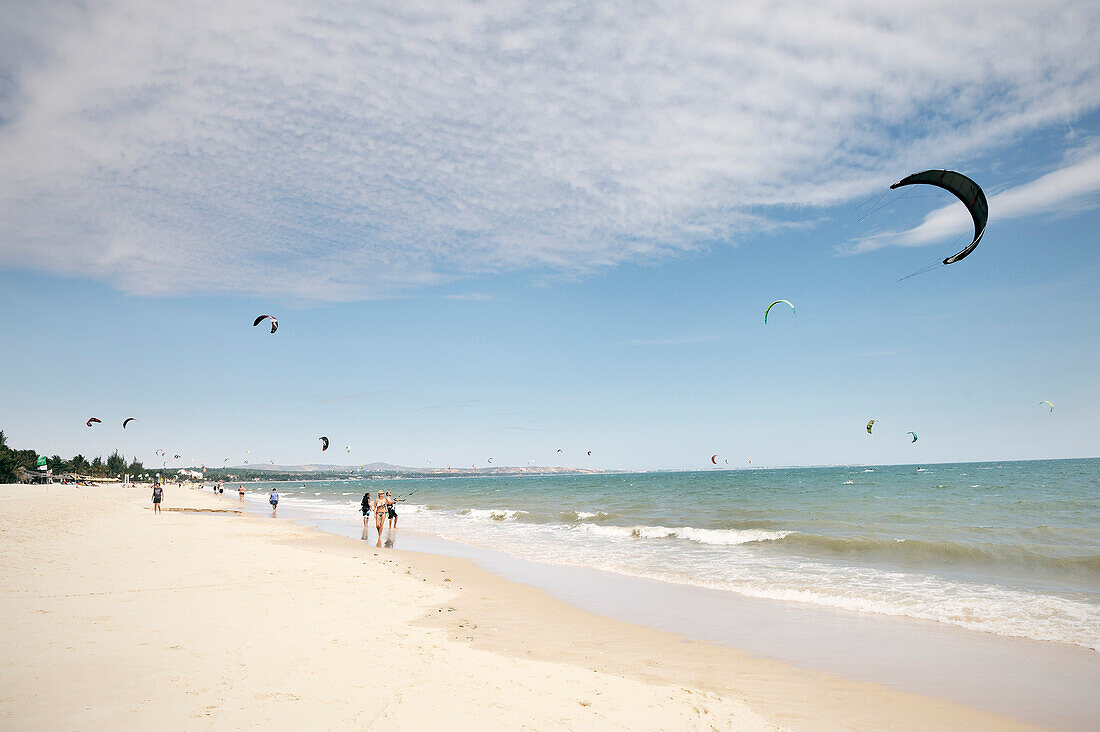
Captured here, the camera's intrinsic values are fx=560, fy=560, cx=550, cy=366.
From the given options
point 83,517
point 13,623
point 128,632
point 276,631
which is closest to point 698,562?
point 276,631

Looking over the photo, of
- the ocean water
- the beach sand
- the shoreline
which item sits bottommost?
the ocean water

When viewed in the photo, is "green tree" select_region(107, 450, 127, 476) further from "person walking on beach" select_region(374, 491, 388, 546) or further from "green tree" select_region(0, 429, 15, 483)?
"person walking on beach" select_region(374, 491, 388, 546)

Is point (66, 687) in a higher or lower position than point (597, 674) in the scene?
higher

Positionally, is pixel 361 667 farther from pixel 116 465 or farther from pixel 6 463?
pixel 116 465

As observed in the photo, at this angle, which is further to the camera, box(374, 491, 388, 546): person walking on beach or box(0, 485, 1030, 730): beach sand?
box(374, 491, 388, 546): person walking on beach

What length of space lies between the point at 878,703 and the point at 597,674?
294 cm

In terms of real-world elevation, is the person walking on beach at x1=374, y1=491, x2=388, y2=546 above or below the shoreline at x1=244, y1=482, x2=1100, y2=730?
above

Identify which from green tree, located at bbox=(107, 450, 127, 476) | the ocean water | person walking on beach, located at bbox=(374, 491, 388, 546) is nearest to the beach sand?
the ocean water

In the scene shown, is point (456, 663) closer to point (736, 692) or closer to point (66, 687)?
point (736, 692)

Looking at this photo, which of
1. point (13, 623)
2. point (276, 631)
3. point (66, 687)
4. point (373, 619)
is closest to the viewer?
point (66, 687)

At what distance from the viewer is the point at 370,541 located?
20000 millimetres

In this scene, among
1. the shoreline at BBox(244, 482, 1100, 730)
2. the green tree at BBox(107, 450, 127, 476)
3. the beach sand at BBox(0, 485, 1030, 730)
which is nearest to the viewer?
the beach sand at BBox(0, 485, 1030, 730)

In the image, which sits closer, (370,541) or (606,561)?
(606,561)

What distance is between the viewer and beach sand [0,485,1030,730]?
467 cm
